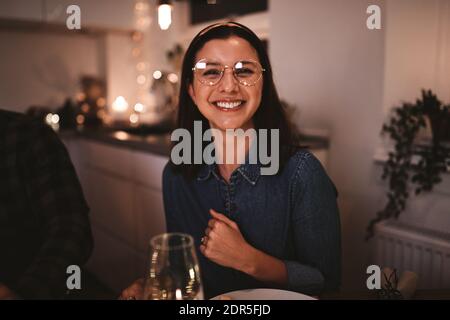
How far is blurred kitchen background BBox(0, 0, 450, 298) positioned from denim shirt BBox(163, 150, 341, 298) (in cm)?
49

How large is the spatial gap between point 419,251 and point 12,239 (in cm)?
107

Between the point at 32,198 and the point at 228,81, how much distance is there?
1.64 feet

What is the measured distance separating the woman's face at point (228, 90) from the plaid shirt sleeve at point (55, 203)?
0.35 m

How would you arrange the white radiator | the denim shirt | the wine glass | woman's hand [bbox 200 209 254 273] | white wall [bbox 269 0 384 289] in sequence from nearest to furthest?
the wine glass
woman's hand [bbox 200 209 254 273]
the denim shirt
the white radiator
white wall [bbox 269 0 384 289]

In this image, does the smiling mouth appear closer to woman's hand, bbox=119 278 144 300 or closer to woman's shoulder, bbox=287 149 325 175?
woman's shoulder, bbox=287 149 325 175

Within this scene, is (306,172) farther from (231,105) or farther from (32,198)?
(32,198)

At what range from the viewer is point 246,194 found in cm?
87

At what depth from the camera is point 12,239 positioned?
0.88 meters

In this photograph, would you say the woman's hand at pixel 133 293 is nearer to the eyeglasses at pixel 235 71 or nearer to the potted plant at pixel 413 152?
the eyeglasses at pixel 235 71

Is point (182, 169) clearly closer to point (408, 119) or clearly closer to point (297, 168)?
point (297, 168)

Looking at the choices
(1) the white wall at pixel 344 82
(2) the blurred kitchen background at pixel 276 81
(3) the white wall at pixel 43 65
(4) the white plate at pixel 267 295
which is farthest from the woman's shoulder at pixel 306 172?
(3) the white wall at pixel 43 65

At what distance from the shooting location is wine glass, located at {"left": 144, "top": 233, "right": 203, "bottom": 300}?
46 cm

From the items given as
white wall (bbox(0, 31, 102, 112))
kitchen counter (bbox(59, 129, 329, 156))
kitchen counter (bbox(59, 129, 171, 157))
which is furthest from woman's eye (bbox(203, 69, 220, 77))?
white wall (bbox(0, 31, 102, 112))
